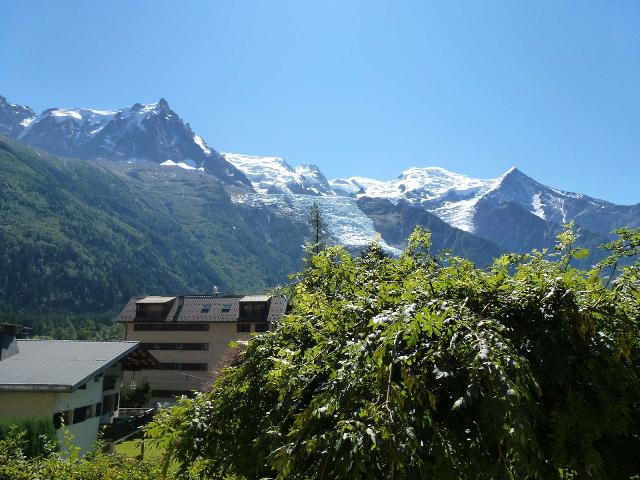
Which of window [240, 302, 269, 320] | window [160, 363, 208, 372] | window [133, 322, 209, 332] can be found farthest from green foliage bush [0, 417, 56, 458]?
window [133, 322, 209, 332]

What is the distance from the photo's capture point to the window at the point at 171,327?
70.4 metres

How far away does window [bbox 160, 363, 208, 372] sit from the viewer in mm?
69438

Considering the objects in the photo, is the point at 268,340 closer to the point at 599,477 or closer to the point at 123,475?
the point at 123,475

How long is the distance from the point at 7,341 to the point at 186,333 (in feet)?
132

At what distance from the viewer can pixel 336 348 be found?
515cm

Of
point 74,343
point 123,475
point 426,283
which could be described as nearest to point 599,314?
point 426,283

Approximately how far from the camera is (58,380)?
85.6ft

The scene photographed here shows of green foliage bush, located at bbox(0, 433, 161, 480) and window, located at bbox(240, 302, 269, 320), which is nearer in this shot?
green foliage bush, located at bbox(0, 433, 161, 480)

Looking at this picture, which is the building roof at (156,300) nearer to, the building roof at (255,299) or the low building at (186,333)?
the low building at (186,333)

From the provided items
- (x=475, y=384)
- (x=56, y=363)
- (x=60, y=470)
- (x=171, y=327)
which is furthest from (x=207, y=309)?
(x=475, y=384)

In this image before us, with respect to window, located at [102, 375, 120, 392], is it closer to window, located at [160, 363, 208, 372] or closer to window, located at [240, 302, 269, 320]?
window, located at [240, 302, 269, 320]

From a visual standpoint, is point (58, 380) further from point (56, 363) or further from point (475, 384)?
point (475, 384)

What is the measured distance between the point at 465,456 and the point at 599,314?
59.3 inches

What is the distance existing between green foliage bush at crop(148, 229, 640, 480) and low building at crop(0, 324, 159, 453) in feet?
71.2
